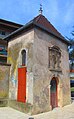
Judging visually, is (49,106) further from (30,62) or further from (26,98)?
(30,62)

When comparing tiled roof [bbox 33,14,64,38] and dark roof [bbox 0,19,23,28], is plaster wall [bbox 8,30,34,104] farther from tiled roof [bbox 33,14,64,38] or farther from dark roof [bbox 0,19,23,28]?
dark roof [bbox 0,19,23,28]

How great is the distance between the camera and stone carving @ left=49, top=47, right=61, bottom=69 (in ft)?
48.1

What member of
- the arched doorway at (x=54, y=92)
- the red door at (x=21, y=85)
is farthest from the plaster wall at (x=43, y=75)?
the red door at (x=21, y=85)

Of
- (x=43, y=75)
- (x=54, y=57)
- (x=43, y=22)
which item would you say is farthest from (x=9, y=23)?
(x=43, y=75)

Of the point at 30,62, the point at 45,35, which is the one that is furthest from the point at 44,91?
the point at 45,35

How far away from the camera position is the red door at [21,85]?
1313 centimetres

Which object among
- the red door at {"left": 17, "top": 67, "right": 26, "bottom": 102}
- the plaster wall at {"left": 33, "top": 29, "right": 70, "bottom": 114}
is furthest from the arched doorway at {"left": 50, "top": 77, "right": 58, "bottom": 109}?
the red door at {"left": 17, "top": 67, "right": 26, "bottom": 102}

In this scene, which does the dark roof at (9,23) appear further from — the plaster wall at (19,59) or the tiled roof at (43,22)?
the tiled roof at (43,22)

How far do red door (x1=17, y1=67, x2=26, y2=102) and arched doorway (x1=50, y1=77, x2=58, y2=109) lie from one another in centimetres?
279

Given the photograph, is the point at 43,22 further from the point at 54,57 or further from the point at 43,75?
the point at 43,75

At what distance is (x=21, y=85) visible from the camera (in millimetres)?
13555

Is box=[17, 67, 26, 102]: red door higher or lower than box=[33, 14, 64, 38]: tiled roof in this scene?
lower

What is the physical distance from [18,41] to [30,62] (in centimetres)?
292

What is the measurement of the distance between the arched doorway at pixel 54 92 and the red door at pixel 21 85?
2795mm
